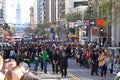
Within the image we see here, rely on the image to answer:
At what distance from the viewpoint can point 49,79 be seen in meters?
26.6

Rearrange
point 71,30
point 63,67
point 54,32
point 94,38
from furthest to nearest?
point 54,32 < point 71,30 < point 94,38 < point 63,67

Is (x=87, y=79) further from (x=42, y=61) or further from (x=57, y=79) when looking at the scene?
(x=42, y=61)

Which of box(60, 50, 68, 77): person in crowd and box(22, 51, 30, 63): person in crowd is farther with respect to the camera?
box(22, 51, 30, 63): person in crowd

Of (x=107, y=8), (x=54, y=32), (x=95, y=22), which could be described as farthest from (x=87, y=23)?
(x=54, y=32)

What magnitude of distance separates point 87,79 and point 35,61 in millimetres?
5251

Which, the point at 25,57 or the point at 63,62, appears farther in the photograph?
the point at 25,57

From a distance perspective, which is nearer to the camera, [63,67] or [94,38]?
[63,67]

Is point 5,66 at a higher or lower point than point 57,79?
higher

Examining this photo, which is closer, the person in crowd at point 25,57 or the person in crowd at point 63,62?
the person in crowd at point 63,62

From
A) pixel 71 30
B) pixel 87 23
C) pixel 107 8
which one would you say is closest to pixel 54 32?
pixel 71 30

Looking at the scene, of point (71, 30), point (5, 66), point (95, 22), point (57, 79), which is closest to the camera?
point (5, 66)

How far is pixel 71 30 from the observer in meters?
117

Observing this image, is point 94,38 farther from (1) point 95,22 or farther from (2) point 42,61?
(2) point 42,61

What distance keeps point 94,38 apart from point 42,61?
54874 millimetres
